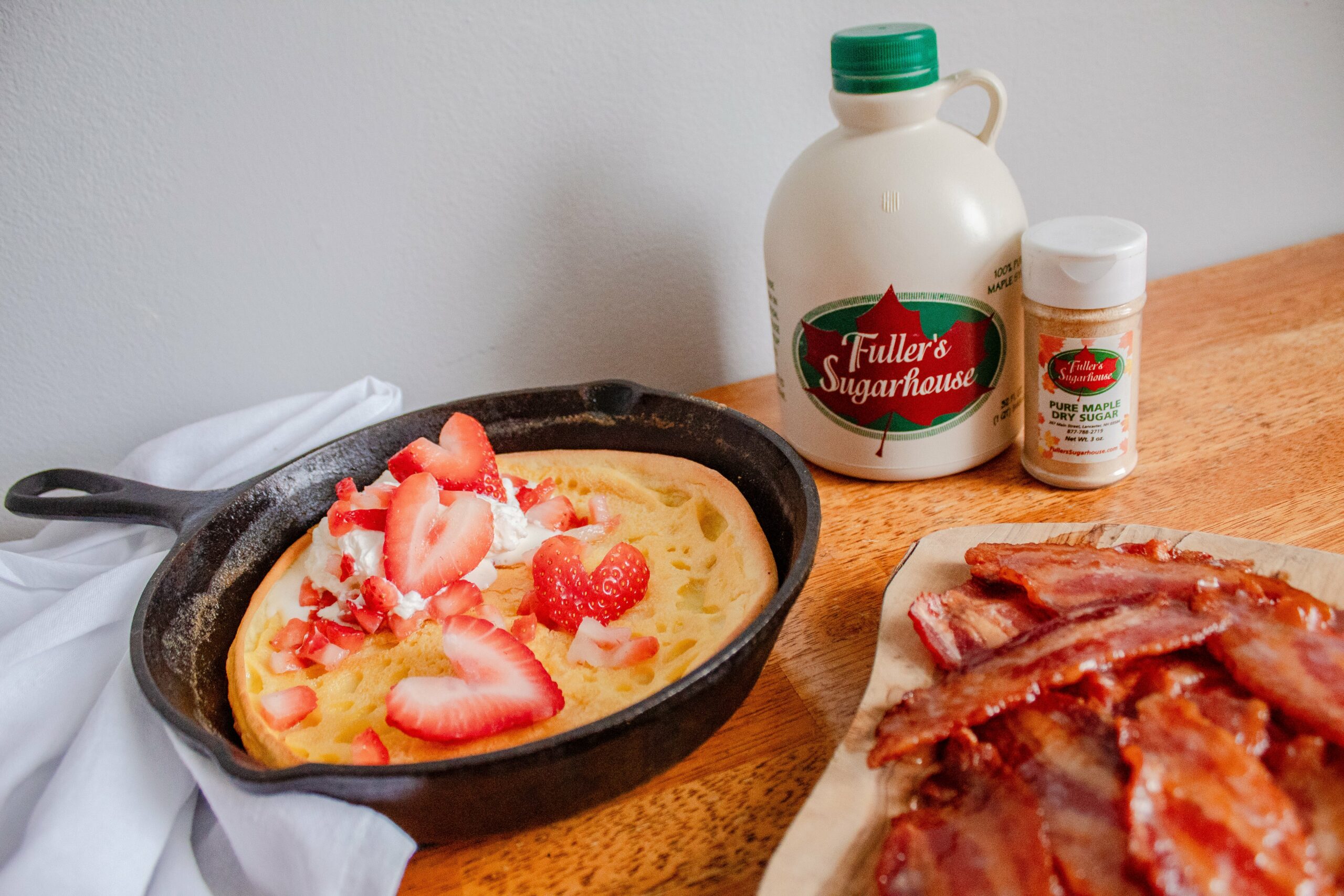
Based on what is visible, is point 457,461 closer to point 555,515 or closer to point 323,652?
point 555,515

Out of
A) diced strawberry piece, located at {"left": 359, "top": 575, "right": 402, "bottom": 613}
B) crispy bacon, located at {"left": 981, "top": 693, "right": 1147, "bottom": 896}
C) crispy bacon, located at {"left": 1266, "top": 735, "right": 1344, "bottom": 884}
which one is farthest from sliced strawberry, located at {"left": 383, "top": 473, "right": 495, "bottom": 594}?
crispy bacon, located at {"left": 1266, "top": 735, "right": 1344, "bottom": 884}

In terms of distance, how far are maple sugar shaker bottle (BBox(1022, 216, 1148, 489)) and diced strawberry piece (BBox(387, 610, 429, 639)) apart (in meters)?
0.82

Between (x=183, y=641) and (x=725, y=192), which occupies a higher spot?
(x=725, y=192)

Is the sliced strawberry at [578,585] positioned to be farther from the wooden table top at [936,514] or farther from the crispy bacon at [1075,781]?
the crispy bacon at [1075,781]

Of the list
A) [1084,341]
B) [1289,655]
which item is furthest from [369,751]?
[1084,341]

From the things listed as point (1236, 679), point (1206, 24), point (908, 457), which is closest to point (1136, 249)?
point (908, 457)

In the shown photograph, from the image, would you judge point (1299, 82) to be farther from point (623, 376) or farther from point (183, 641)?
point (183, 641)

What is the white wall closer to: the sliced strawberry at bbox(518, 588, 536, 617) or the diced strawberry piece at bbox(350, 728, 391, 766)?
the sliced strawberry at bbox(518, 588, 536, 617)

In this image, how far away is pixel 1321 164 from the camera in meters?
1.83

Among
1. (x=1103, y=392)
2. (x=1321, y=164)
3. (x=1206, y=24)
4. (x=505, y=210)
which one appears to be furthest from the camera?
(x=1321, y=164)

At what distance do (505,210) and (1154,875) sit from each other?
1197 mm

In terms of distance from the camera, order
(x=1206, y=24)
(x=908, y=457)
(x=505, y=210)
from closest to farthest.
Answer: (x=908, y=457) < (x=505, y=210) < (x=1206, y=24)

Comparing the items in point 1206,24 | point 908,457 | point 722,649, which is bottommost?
point 908,457

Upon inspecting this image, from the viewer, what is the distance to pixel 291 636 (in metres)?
1.08
